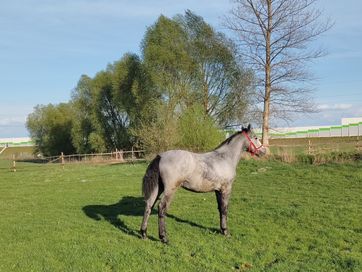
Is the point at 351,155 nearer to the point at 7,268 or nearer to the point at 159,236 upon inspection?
the point at 159,236

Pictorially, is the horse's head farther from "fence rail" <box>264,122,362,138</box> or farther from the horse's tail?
"fence rail" <box>264,122,362,138</box>

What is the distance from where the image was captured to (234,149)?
33.9 feet

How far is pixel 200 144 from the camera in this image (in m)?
32.3

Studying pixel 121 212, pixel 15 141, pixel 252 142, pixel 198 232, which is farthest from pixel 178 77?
pixel 15 141

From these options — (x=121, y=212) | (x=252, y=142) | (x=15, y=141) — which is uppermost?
(x=15, y=141)

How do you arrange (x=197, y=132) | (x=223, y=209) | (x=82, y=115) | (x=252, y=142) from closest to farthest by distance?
(x=223, y=209)
(x=252, y=142)
(x=197, y=132)
(x=82, y=115)

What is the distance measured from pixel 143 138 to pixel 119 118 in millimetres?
27234

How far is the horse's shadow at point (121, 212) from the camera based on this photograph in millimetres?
11031

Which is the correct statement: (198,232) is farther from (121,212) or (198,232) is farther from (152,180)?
(121,212)

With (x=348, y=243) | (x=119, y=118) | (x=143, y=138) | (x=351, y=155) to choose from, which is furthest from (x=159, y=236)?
(x=119, y=118)

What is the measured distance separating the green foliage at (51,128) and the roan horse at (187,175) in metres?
66.2

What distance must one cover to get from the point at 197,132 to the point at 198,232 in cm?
2224

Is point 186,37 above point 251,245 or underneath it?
above

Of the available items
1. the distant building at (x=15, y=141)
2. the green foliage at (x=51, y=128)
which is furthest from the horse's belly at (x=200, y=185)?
the distant building at (x=15, y=141)
